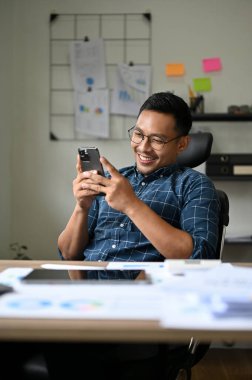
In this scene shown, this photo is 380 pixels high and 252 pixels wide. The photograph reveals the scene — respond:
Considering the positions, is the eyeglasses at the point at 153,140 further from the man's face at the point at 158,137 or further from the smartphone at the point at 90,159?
the smartphone at the point at 90,159

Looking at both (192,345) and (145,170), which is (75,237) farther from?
(192,345)

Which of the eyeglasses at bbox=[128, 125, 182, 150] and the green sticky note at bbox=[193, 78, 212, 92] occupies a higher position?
the green sticky note at bbox=[193, 78, 212, 92]

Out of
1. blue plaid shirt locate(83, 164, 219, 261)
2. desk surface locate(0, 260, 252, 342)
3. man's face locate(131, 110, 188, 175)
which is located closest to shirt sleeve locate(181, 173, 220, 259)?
blue plaid shirt locate(83, 164, 219, 261)

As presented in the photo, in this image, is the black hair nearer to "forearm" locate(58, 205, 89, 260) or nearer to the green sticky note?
"forearm" locate(58, 205, 89, 260)

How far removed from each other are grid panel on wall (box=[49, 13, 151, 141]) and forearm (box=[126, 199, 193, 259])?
1.65 m

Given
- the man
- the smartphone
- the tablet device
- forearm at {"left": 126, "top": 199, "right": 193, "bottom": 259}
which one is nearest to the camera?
the tablet device

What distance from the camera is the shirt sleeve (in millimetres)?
1179

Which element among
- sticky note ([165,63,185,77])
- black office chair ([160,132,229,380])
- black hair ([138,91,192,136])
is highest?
sticky note ([165,63,185,77])

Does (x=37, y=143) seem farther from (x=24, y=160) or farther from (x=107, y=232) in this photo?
(x=107, y=232)

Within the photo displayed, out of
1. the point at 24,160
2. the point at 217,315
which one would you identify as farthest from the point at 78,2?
the point at 217,315

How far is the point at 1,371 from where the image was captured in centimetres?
109

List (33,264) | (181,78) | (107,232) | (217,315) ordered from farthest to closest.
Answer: (181,78), (107,232), (33,264), (217,315)

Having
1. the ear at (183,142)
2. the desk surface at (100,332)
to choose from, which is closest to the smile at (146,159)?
the ear at (183,142)

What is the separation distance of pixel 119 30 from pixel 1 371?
218cm
